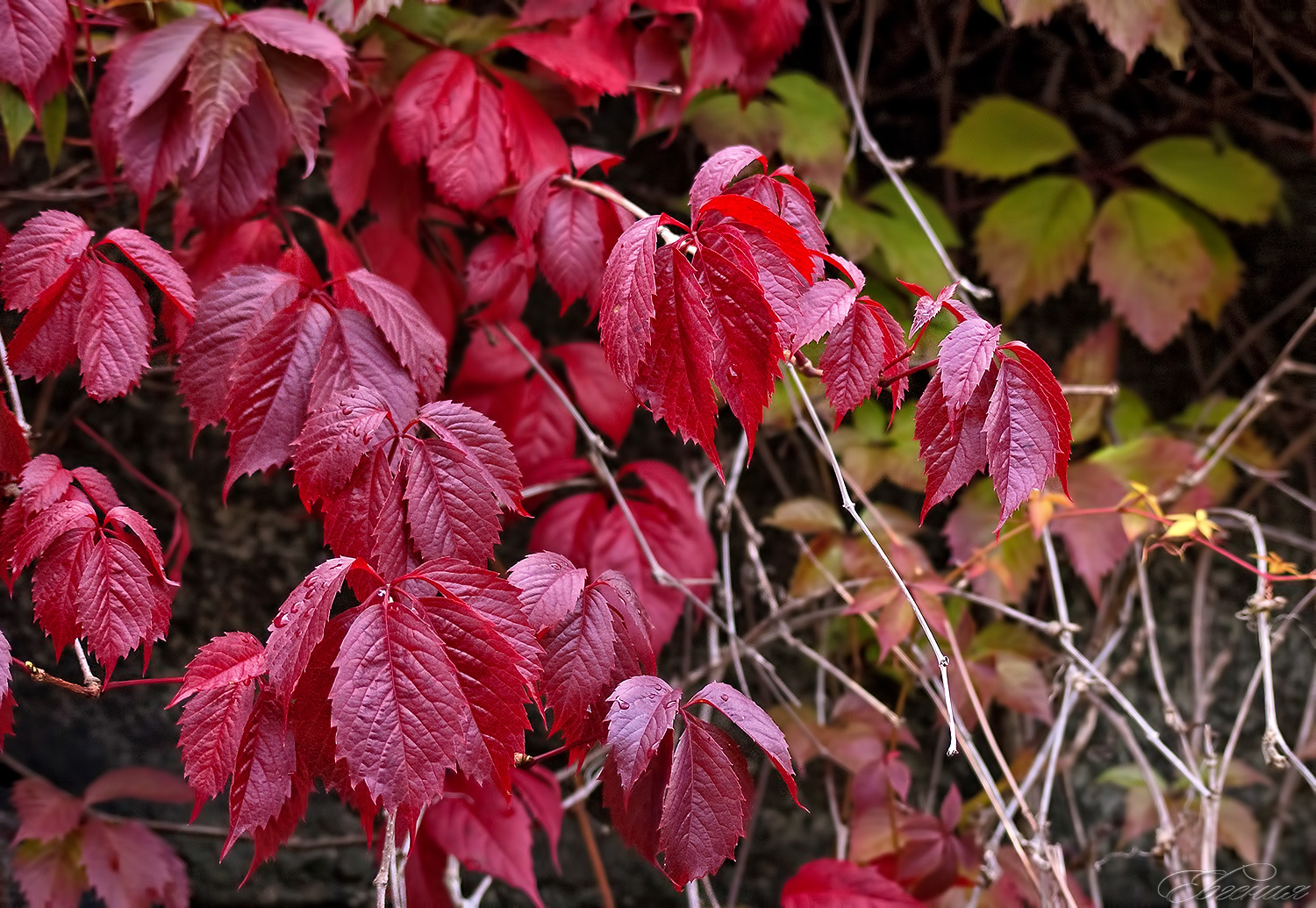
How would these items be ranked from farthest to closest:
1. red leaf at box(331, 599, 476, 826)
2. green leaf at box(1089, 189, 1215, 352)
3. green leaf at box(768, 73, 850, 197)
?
green leaf at box(1089, 189, 1215, 352) → green leaf at box(768, 73, 850, 197) → red leaf at box(331, 599, 476, 826)

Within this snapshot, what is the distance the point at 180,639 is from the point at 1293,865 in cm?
181

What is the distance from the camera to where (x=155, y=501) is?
4.71 feet

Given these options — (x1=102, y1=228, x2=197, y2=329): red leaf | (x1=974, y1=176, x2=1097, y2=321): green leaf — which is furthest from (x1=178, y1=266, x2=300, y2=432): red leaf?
(x1=974, y1=176, x2=1097, y2=321): green leaf

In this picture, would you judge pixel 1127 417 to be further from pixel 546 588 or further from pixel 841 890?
pixel 546 588

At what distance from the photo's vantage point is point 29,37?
86cm

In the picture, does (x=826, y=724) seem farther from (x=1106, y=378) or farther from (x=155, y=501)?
(x=155, y=501)

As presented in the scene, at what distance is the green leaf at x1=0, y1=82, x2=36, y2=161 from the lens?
97cm

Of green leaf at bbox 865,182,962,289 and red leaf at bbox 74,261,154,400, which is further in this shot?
green leaf at bbox 865,182,962,289

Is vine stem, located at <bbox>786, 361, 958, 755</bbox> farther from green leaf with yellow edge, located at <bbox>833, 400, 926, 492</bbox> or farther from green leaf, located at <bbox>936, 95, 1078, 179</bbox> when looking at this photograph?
green leaf, located at <bbox>936, 95, 1078, 179</bbox>

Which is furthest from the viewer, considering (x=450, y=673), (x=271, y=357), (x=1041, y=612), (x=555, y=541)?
(x=1041, y=612)

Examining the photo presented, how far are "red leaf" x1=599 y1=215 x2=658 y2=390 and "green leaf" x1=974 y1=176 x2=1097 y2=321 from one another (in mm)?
962

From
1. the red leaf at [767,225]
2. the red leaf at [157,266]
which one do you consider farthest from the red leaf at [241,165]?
the red leaf at [767,225]

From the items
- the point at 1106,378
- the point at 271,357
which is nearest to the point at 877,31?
the point at 1106,378

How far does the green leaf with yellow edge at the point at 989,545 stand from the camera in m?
1.26
